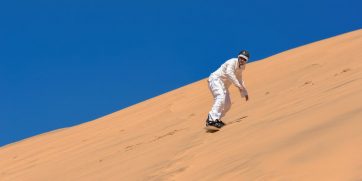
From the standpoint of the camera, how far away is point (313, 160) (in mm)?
4152

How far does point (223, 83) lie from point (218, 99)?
27 centimetres

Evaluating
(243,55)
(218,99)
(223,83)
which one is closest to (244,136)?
(218,99)

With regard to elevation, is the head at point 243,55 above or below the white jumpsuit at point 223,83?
above

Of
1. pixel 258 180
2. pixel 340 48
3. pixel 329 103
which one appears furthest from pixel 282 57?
pixel 258 180

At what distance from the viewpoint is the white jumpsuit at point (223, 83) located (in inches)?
297

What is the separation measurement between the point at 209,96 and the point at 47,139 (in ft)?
11.3

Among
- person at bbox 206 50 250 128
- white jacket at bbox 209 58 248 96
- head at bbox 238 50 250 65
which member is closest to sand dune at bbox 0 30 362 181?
person at bbox 206 50 250 128

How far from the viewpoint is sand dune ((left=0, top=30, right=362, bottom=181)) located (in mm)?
4414

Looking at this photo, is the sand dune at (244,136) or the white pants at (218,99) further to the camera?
the white pants at (218,99)

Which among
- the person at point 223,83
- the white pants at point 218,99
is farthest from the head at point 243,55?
the white pants at point 218,99

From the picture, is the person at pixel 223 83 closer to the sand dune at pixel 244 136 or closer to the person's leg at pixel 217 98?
the person's leg at pixel 217 98

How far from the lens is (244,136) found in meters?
6.16

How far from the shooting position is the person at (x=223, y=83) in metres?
7.53

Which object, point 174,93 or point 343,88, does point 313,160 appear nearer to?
point 343,88
